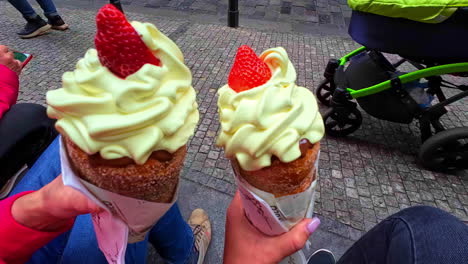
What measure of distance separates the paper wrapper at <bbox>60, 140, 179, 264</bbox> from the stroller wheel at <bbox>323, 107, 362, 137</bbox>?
214cm

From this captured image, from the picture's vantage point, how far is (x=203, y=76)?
419 cm

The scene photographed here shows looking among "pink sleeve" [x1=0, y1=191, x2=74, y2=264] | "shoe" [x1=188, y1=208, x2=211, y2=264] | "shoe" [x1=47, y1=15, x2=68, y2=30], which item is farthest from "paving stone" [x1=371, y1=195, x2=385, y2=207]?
"shoe" [x1=47, y1=15, x2=68, y2=30]

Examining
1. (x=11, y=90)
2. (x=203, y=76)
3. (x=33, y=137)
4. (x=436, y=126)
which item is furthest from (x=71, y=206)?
(x=203, y=76)

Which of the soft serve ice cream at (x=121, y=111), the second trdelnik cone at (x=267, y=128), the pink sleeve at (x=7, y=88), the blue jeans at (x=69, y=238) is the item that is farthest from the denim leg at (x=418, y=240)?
the pink sleeve at (x=7, y=88)

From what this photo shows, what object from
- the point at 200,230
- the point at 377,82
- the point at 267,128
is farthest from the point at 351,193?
the point at 267,128

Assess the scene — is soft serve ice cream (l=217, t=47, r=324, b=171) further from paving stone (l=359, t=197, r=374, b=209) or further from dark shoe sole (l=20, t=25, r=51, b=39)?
dark shoe sole (l=20, t=25, r=51, b=39)

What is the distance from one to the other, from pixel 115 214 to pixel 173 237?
30.1 inches

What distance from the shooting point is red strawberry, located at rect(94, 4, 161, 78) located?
0.97 m

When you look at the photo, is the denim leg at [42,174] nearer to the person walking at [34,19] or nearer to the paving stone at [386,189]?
the paving stone at [386,189]

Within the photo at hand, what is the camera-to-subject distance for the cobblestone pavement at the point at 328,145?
258cm

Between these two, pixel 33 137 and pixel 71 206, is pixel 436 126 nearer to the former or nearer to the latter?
pixel 71 206

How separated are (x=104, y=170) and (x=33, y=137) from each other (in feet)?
3.21

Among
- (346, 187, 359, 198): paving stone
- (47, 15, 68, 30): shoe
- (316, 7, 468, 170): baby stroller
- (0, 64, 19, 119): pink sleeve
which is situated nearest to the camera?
(0, 64, 19, 119): pink sleeve

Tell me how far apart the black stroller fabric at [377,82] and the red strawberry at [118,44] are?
7.74 feet
